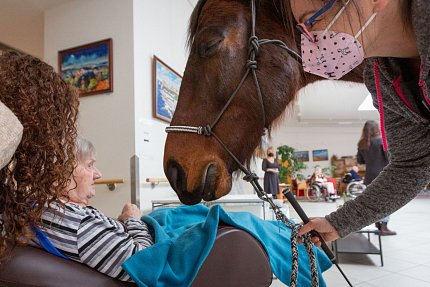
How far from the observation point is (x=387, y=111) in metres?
0.75

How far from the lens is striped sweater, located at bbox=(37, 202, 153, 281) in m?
0.79

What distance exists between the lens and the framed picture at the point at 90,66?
256 cm

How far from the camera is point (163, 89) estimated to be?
289cm

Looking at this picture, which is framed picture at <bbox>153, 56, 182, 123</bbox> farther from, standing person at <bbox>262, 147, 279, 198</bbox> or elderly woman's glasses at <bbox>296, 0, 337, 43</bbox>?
standing person at <bbox>262, 147, 279, 198</bbox>

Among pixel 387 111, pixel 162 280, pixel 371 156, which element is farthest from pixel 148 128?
pixel 371 156

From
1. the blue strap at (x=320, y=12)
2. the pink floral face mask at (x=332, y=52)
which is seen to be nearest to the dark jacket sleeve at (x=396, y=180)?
the pink floral face mask at (x=332, y=52)

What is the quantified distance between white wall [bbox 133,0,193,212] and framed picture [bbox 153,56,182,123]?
0.15ft

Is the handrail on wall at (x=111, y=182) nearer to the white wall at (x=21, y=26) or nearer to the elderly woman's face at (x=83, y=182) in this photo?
the elderly woman's face at (x=83, y=182)

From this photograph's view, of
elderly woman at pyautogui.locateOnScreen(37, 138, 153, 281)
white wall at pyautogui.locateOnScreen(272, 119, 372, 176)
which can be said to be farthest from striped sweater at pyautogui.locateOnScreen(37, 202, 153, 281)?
white wall at pyautogui.locateOnScreen(272, 119, 372, 176)

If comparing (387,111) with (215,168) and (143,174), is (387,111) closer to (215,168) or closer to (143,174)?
(215,168)

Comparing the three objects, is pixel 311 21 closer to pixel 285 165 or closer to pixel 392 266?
pixel 392 266

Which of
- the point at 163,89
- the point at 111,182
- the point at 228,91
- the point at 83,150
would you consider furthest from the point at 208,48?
the point at 163,89

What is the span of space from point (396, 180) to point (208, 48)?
1.98 feet

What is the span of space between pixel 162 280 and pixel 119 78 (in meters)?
2.07
